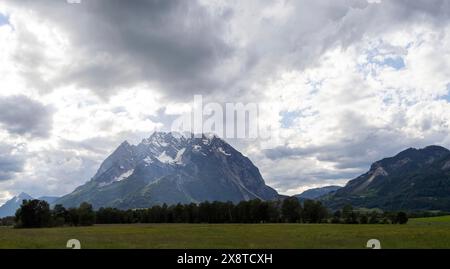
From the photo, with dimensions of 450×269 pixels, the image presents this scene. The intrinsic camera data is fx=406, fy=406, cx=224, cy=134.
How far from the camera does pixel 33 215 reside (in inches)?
4500

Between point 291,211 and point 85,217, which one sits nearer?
point 85,217

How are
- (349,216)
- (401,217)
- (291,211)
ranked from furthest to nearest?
(291,211) < (349,216) < (401,217)

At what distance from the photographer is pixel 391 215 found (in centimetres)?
11494

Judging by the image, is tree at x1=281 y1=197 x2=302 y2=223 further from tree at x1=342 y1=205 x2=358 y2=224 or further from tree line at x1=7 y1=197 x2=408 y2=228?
tree at x1=342 y1=205 x2=358 y2=224

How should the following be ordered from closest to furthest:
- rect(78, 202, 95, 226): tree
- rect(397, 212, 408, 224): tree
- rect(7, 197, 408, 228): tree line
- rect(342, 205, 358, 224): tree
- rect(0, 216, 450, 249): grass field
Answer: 1. rect(0, 216, 450, 249): grass field
2. rect(397, 212, 408, 224): tree
3. rect(78, 202, 95, 226): tree
4. rect(7, 197, 408, 228): tree line
5. rect(342, 205, 358, 224): tree

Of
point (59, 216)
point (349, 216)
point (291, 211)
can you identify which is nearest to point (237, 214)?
point (291, 211)

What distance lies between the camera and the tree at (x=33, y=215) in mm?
107938

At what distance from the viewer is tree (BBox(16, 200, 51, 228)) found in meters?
108

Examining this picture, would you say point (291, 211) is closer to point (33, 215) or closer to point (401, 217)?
point (401, 217)

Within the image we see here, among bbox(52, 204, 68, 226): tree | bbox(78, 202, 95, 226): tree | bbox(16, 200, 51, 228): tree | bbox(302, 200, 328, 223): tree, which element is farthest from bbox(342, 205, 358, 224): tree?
bbox(16, 200, 51, 228): tree
